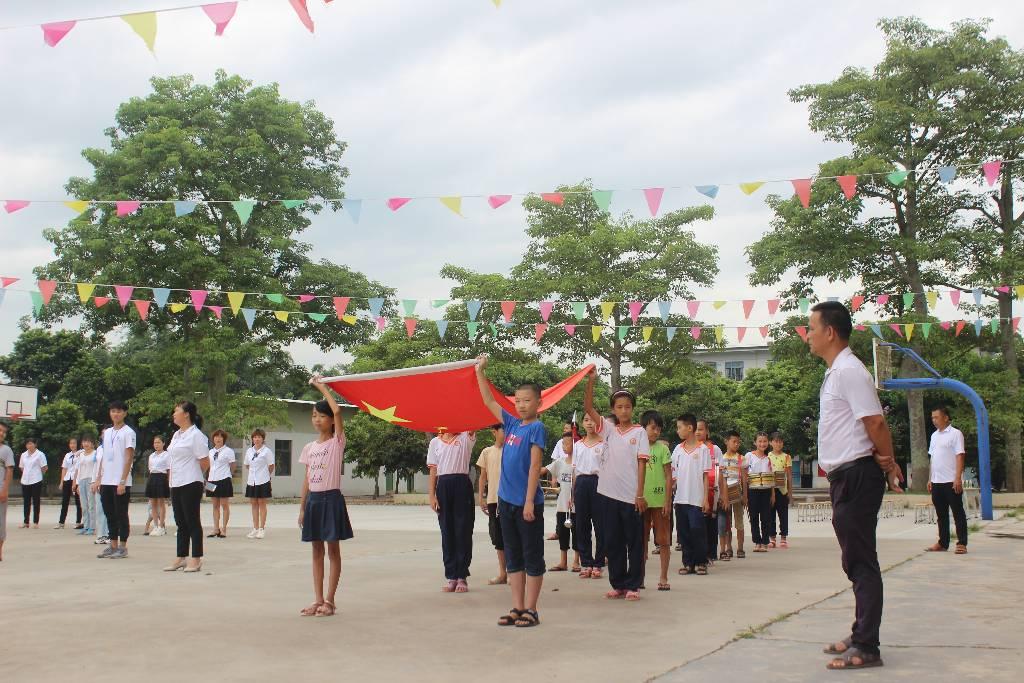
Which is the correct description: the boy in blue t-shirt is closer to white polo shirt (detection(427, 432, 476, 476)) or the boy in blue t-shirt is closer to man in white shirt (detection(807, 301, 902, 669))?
white polo shirt (detection(427, 432, 476, 476))

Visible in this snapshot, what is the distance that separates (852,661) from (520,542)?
2.35 metres

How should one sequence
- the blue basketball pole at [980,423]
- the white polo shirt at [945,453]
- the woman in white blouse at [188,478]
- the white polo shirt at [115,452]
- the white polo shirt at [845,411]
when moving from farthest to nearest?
1. the blue basketball pole at [980,423]
2. the white polo shirt at [945,453]
3. the white polo shirt at [115,452]
4. the woman in white blouse at [188,478]
5. the white polo shirt at [845,411]

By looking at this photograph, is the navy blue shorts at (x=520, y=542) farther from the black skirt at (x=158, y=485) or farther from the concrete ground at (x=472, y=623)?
the black skirt at (x=158, y=485)

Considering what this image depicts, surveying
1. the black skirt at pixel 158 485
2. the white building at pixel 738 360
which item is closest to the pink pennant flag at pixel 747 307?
the black skirt at pixel 158 485

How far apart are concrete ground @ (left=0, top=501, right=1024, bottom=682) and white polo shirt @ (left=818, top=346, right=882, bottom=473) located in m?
1.11

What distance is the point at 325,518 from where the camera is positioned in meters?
6.99

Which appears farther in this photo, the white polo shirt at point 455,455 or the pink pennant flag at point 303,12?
the white polo shirt at point 455,455

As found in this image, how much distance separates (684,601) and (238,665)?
3749 mm

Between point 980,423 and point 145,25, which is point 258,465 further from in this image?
point 980,423

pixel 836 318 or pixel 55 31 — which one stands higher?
pixel 55 31

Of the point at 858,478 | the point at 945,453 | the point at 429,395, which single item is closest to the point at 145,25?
the point at 429,395

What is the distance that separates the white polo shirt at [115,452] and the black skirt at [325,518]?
4.95 meters

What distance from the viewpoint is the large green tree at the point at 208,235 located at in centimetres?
3145

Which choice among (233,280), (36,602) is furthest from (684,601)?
(233,280)
